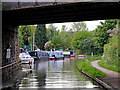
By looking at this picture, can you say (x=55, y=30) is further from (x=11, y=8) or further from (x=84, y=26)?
(x=11, y=8)

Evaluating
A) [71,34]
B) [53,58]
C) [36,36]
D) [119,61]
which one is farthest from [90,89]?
[71,34]

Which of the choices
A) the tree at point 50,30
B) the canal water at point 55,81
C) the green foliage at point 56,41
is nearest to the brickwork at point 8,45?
the canal water at point 55,81

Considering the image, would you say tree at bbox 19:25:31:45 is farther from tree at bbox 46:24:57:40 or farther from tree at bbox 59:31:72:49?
tree at bbox 46:24:57:40

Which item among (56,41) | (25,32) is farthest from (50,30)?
(25,32)

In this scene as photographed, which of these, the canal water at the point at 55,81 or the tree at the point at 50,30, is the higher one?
the tree at the point at 50,30

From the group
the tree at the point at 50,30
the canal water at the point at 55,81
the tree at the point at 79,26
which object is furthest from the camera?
the tree at the point at 50,30

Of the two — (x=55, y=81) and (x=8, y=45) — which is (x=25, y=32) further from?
(x=55, y=81)

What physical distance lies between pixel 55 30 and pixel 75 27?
11275mm

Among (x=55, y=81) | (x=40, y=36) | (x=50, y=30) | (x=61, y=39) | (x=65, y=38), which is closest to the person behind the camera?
(x=55, y=81)

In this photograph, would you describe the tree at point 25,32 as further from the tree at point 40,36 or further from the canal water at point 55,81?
the canal water at point 55,81

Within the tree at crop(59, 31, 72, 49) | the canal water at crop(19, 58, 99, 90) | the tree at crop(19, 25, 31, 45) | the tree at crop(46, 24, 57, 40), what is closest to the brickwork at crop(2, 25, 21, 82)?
the canal water at crop(19, 58, 99, 90)

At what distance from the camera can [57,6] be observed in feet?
41.0

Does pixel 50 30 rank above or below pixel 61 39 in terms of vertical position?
above

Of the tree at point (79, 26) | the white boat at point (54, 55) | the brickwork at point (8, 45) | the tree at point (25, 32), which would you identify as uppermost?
the tree at point (79, 26)
